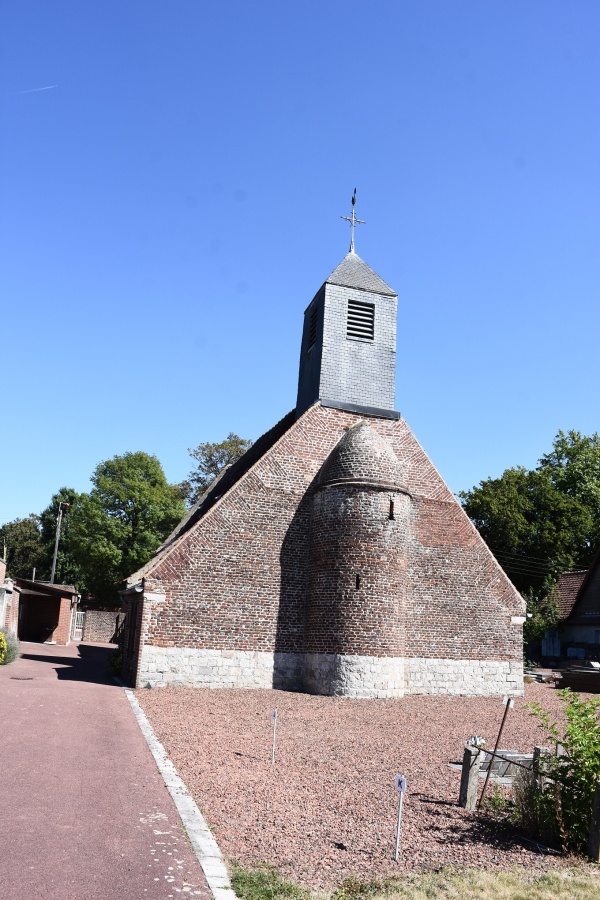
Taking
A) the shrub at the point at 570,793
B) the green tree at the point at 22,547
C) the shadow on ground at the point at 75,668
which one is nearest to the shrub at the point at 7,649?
the shadow on ground at the point at 75,668

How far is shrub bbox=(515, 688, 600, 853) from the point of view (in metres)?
6.04

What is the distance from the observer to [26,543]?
2685 inches

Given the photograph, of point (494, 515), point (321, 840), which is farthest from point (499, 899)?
point (494, 515)

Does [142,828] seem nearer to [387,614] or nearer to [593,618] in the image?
[387,614]

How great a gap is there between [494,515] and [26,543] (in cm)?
4700

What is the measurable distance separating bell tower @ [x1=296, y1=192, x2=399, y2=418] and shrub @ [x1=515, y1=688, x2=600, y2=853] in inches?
589

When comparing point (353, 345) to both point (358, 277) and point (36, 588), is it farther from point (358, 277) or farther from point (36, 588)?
point (36, 588)

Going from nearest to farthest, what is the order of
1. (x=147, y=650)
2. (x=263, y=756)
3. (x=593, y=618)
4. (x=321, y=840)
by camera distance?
(x=321, y=840), (x=263, y=756), (x=147, y=650), (x=593, y=618)

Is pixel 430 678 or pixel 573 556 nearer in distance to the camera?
pixel 430 678

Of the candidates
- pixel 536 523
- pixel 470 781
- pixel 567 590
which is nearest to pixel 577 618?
pixel 567 590

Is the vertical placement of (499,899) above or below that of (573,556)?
below

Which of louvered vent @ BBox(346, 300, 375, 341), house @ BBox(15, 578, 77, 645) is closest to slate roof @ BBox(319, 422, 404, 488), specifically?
louvered vent @ BBox(346, 300, 375, 341)

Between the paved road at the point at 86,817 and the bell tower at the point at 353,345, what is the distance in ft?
40.0

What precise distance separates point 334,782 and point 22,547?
66.6m
